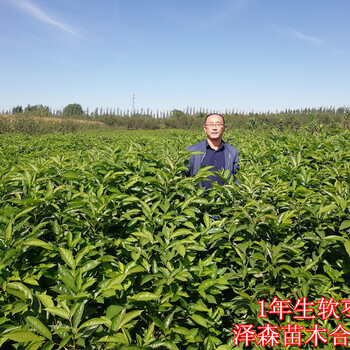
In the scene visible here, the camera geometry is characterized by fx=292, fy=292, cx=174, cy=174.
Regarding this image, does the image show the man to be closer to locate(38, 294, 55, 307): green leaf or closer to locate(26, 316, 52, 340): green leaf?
locate(38, 294, 55, 307): green leaf

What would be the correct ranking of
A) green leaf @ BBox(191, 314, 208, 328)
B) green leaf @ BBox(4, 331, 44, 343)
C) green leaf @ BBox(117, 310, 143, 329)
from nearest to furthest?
1. green leaf @ BBox(4, 331, 44, 343)
2. green leaf @ BBox(117, 310, 143, 329)
3. green leaf @ BBox(191, 314, 208, 328)

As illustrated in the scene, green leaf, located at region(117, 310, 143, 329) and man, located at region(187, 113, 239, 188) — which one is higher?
man, located at region(187, 113, 239, 188)

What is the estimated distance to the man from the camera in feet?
13.5

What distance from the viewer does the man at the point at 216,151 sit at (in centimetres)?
411

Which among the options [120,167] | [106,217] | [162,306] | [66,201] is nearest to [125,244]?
[106,217]

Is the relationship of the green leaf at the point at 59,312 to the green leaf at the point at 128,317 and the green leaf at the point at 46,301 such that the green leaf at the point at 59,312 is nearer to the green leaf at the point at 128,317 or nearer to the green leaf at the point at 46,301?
the green leaf at the point at 46,301

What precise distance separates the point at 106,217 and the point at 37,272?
55cm

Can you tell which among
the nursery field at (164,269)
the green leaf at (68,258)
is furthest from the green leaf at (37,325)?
the green leaf at (68,258)

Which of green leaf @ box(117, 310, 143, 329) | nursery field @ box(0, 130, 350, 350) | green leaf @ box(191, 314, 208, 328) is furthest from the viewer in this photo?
green leaf @ box(191, 314, 208, 328)

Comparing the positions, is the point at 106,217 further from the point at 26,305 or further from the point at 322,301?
the point at 322,301

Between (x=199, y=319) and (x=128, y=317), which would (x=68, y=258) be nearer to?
(x=128, y=317)

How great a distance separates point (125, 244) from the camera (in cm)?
197

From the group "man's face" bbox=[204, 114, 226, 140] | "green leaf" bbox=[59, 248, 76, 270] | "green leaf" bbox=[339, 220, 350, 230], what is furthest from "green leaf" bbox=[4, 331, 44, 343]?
"man's face" bbox=[204, 114, 226, 140]

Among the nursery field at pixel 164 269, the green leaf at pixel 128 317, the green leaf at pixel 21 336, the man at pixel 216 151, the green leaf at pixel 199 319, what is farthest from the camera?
the man at pixel 216 151
